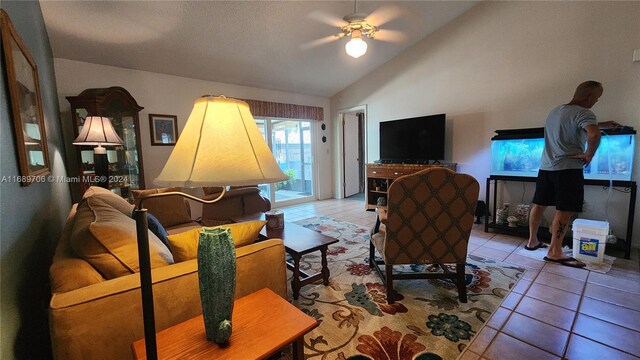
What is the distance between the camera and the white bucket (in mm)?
2410

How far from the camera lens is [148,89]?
3707 millimetres

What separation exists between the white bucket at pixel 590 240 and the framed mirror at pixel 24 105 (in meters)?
3.96

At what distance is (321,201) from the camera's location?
18.9ft

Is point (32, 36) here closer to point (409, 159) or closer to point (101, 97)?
point (101, 97)

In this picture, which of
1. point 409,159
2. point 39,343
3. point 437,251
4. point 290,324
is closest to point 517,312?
point 437,251

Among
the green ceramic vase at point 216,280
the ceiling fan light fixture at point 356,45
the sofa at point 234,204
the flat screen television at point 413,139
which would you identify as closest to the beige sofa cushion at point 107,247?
the green ceramic vase at point 216,280

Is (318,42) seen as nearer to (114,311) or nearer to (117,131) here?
(117,131)

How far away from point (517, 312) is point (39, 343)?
2.58 m

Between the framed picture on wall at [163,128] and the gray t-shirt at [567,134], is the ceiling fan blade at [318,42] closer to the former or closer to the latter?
the framed picture on wall at [163,128]

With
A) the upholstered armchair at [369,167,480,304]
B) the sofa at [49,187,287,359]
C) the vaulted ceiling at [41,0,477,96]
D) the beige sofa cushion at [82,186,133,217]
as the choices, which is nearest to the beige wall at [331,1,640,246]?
the vaulted ceiling at [41,0,477,96]

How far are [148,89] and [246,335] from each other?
3937 millimetres

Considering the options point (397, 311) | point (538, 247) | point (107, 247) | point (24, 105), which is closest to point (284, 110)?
point (24, 105)

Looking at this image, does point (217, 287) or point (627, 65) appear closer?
point (217, 287)

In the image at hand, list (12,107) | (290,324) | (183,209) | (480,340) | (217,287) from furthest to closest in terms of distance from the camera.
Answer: (183,209), (480,340), (12,107), (290,324), (217,287)
